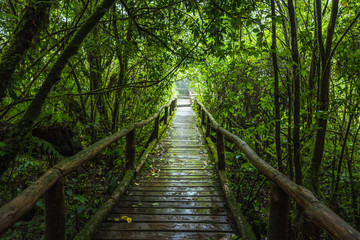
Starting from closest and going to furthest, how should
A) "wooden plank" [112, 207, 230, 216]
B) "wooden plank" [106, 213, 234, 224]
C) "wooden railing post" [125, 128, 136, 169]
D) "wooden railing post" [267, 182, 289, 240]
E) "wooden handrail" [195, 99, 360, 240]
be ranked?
"wooden handrail" [195, 99, 360, 240] → "wooden railing post" [267, 182, 289, 240] → "wooden plank" [106, 213, 234, 224] → "wooden plank" [112, 207, 230, 216] → "wooden railing post" [125, 128, 136, 169]

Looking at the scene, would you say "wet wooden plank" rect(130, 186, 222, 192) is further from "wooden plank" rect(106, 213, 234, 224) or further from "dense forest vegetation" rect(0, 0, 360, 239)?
"wooden plank" rect(106, 213, 234, 224)

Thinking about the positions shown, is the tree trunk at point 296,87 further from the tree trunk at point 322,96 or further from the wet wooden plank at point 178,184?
the wet wooden plank at point 178,184

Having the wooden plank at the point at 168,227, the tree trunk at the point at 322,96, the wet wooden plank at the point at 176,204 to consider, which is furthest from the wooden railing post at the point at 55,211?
the tree trunk at the point at 322,96

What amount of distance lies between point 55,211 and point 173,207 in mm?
1757

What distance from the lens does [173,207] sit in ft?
10.4

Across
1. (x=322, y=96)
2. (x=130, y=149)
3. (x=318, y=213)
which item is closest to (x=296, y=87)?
(x=322, y=96)

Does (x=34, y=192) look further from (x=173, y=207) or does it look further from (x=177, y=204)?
(x=177, y=204)

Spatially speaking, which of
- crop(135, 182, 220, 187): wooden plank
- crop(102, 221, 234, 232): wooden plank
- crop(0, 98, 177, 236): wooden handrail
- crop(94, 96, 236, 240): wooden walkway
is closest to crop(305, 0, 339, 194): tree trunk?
crop(94, 96, 236, 240): wooden walkway

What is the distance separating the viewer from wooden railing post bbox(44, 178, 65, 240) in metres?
1.72

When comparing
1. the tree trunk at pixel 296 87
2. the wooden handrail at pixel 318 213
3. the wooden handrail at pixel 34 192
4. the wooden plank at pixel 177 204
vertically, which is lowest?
the wooden plank at pixel 177 204

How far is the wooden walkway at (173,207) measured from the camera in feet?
8.28

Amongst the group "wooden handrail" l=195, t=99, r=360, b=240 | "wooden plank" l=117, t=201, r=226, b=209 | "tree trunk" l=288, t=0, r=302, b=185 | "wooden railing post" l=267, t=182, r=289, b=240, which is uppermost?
"tree trunk" l=288, t=0, r=302, b=185

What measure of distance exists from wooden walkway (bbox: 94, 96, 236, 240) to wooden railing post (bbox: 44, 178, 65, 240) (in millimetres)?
714

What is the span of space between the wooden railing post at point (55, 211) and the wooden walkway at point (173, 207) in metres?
0.71
